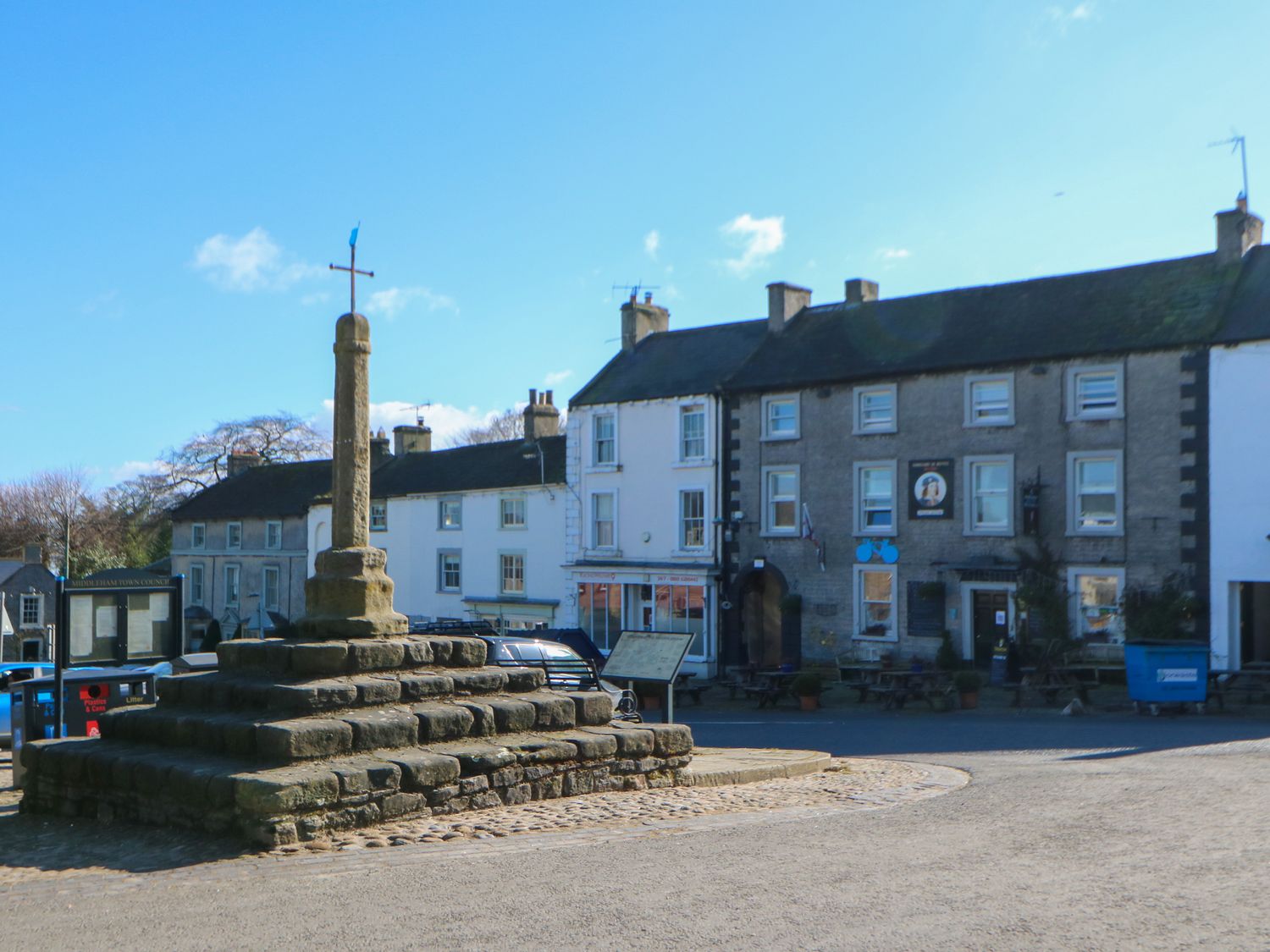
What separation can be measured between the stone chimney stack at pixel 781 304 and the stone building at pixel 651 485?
0.55 m

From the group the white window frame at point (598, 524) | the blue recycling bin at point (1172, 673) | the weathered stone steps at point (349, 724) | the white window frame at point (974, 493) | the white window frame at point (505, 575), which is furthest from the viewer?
the white window frame at point (505, 575)

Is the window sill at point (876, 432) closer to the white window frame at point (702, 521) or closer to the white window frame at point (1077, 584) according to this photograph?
the white window frame at point (702, 521)

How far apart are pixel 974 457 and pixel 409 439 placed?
26.2 metres

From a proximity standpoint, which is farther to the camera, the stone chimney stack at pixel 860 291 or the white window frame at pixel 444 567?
the white window frame at pixel 444 567

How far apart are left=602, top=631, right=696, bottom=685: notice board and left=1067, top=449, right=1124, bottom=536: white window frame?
15.3 meters

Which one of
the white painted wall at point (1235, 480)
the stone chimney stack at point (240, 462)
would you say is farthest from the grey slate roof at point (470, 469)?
the white painted wall at point (1235, 480)

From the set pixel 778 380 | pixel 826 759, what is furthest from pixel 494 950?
pixel 778 380

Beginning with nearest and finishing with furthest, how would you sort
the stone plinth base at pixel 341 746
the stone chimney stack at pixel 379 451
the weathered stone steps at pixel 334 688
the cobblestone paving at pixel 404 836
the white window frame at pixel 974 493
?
the cobblestone paving at pixel 404 836, the stone plinth base at pixel 341 746, the weathered stone steps at pixel 334 688, the white window frame at pixel 974 493, the stone chimney stack at pixel 379 451

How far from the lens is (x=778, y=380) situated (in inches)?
1238

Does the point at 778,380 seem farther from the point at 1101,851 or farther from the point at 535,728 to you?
the point at 1101,851

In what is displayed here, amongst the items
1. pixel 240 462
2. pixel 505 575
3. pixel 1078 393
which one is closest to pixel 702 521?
pixel 505 575

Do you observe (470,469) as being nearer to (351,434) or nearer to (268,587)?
(268,587)

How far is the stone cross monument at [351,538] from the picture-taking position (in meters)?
10.7

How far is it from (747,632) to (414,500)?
50.0ft
